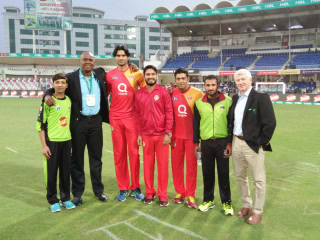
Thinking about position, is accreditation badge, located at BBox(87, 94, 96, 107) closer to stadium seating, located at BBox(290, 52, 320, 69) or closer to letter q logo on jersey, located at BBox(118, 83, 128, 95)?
letter q logo on jersey, located at BBox(118, 83, 128, 95)

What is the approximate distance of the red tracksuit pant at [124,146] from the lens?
15.7 ft

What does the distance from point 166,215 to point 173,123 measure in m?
1.42

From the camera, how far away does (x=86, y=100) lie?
454 cm

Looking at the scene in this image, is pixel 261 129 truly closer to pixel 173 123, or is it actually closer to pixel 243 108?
pixel 243 108

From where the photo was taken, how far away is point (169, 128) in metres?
4.50

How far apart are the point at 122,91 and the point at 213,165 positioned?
1.89 m

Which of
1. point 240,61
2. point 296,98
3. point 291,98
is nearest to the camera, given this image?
point 296,98

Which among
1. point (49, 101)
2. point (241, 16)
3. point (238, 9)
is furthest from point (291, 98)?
point (49, 101)

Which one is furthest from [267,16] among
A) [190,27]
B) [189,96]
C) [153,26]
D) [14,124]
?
[153,26]

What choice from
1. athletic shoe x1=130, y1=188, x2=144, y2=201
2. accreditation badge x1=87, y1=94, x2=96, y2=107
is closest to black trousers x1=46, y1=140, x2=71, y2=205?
accreditation badge x1=87, y1=94, x2=96, y2=107

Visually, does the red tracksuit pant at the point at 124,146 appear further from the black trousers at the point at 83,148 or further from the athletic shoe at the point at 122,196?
the black trousers at the point at 83,148

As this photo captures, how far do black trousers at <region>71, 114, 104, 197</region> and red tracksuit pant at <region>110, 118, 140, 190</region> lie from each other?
265 millimetres

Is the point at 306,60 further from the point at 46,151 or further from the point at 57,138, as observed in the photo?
the point at 46,151

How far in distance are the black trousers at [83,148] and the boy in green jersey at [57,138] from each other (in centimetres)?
17
